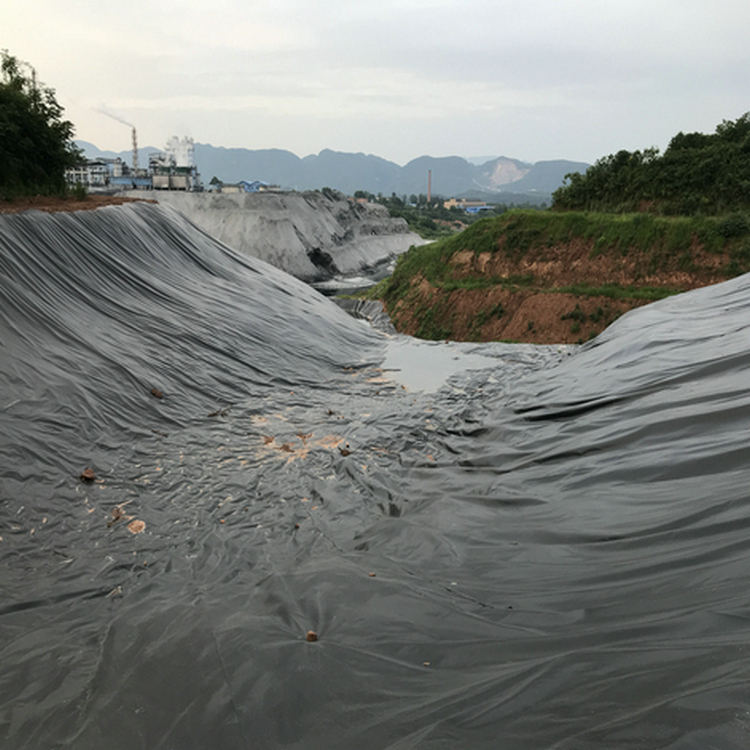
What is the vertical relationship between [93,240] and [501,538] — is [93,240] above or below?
above

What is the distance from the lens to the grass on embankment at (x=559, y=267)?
61.7ft

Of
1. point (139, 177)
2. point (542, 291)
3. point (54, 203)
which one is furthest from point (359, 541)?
point (139, 177)

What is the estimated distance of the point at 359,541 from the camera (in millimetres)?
4582

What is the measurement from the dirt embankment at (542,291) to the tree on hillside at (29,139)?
12796 mm

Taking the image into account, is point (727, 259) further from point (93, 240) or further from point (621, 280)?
point (93, 240)

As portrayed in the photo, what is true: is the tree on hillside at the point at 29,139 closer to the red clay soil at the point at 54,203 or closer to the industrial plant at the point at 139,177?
the red clay soil at the point at 54,203

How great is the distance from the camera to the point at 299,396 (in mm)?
8398

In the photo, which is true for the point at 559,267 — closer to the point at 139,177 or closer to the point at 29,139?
the point at 29,139

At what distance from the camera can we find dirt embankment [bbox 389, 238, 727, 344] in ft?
61.8

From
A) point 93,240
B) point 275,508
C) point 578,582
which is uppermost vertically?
point 93,240

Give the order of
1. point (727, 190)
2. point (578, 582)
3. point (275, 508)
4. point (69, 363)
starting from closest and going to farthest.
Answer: point (578, 582) < point (275, 508) < point (69, 363) < point (727, 190)

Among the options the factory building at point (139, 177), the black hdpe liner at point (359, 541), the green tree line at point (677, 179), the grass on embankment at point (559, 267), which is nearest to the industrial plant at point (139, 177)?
the factory building at point (139, 177)

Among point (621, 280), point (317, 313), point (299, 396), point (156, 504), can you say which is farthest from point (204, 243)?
point (621, 280)

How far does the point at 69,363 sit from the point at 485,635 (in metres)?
5.82
